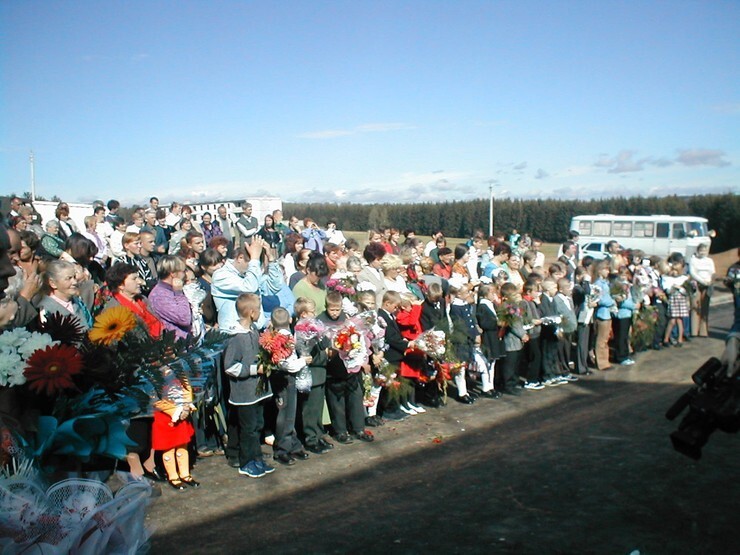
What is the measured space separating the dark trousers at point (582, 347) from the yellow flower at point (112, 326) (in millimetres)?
10115

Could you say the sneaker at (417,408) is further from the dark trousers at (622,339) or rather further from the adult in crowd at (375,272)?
the dark trousers at (622,339)

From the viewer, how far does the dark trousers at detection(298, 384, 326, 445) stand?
8.06 metres

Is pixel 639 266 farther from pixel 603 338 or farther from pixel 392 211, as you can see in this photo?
pixel 392 211

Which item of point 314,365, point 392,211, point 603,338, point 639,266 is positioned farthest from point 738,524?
point 392,211

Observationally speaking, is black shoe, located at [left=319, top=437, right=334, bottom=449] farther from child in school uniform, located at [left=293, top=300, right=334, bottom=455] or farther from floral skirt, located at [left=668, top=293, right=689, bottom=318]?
floral skirt, located at [left=668, top=293, right=689, bottom=318]

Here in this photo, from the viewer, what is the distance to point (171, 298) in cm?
738

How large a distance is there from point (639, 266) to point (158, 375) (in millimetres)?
13462

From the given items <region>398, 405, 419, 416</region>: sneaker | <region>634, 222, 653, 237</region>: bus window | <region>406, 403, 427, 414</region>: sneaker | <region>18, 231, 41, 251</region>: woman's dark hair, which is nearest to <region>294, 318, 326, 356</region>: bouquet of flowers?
<region>398, 405, 419, 416</region>: sneaker

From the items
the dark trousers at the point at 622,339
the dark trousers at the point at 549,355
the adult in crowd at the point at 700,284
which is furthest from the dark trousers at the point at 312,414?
the adult in crowd at the point at 700,284

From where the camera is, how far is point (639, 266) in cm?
1473

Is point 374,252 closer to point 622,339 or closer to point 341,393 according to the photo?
point 341,393

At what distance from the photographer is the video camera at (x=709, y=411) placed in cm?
373

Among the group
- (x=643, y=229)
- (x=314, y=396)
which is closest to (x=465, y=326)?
(x=314, y=396)

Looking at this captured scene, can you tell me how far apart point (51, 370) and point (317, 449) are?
5.32m
